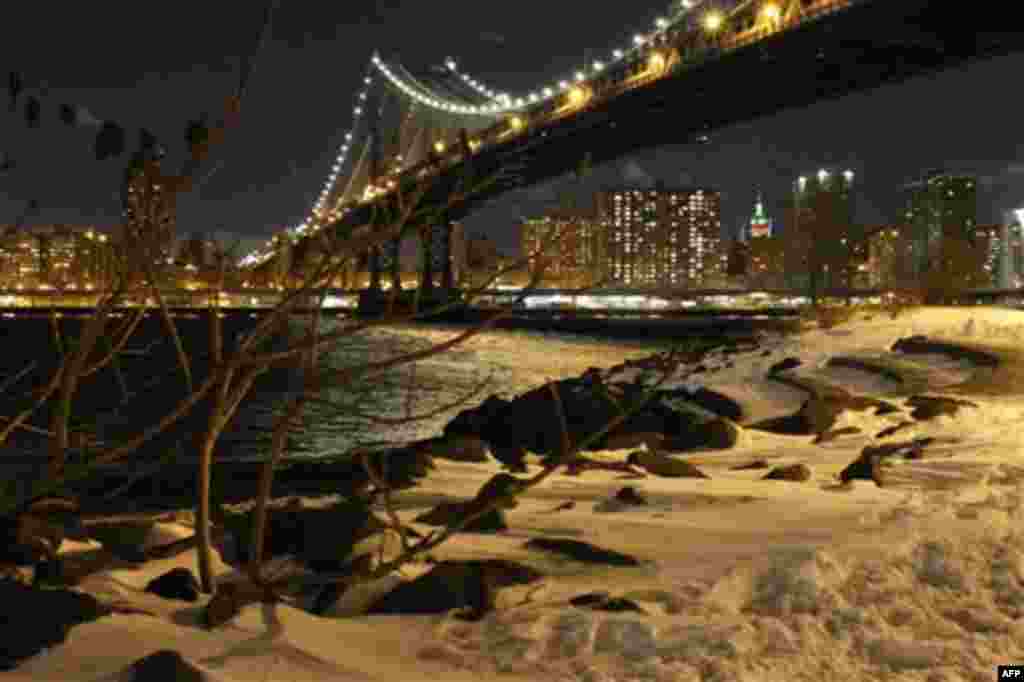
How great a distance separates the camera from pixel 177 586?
438 cm

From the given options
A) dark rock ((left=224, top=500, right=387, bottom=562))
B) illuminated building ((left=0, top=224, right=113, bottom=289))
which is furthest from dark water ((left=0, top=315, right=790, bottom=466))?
dark rock ((left=224, top=500, right=387, bottom=562))

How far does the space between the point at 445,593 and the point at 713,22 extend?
35.4 meters

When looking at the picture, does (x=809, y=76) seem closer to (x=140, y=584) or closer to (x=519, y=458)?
(x=519, y=458)

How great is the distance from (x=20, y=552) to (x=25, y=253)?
126cm

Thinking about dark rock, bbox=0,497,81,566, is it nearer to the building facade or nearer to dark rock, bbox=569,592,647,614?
dark rock, bbox=569,592,647,614

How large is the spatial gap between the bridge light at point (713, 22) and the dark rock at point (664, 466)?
31.3 metres

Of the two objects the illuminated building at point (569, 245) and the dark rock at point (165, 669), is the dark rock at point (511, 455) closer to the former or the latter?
the illuminated building at point (569, 245)

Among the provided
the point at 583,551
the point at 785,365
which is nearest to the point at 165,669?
the point at 583,551

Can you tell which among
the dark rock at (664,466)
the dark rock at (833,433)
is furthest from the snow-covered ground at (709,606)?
the dark rock at (833,433)

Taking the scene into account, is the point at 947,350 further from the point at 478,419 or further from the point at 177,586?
the point at 177,586

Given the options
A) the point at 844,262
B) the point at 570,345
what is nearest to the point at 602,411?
the point at 570,345

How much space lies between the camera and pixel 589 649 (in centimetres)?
381

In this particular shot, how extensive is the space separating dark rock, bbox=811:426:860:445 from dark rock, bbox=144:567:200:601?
18.7ft

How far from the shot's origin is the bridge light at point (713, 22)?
3691cm
